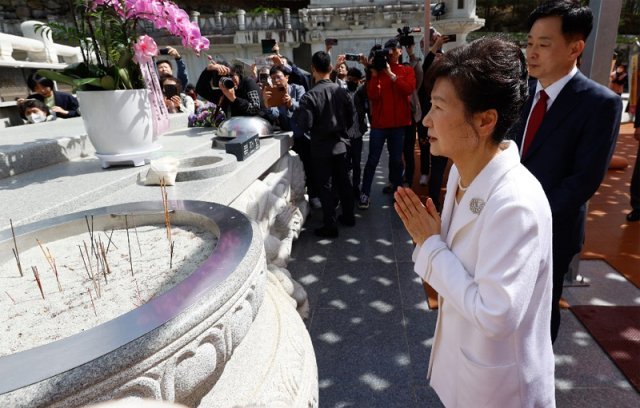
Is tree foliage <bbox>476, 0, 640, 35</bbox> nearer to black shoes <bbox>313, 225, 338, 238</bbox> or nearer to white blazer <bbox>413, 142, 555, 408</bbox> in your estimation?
black shoes <bbox>313, 225, 338, 238</bbox>

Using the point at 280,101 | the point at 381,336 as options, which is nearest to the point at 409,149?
the point at 280,101

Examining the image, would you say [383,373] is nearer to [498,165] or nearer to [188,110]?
[498,165]

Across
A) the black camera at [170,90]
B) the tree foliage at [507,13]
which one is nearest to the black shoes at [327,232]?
the black camera at [170,90]

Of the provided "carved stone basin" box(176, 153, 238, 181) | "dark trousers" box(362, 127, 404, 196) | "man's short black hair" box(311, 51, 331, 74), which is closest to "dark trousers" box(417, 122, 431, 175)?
"dark trousers" box(362, 127, 404, 196)

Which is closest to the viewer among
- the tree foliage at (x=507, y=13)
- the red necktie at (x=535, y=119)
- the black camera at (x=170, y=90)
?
Answer: the red necktie at (x=535, y=119)

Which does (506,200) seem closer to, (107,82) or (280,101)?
(107,82)

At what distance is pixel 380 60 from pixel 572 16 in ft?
10.3

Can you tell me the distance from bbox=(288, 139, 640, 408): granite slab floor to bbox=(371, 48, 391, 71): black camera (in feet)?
7.09

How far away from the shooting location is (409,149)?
19.3 ft

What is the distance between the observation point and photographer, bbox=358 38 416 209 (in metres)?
4.97

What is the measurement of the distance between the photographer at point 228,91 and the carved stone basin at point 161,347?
310 cm

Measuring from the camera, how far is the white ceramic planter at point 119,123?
2.49 m

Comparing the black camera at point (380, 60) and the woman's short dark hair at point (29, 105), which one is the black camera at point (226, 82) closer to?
the black camera at point (380, 60)

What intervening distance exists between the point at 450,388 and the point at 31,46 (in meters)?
9.26
